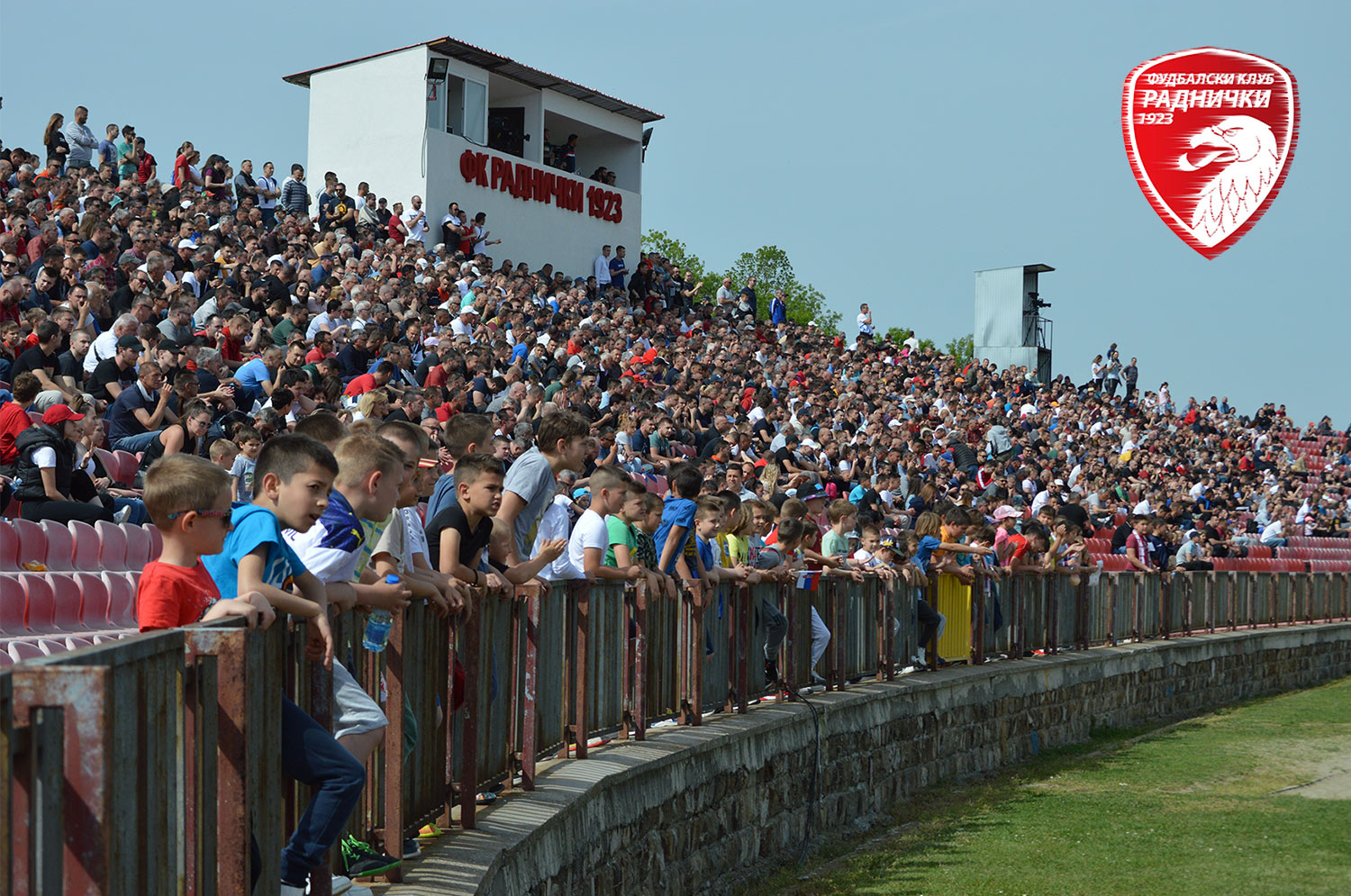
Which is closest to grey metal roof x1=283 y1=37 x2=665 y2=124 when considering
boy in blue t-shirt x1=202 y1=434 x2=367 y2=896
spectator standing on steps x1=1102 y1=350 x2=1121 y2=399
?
spectator standing on steps x1=1102 y1=350 x2=1121 y2=399

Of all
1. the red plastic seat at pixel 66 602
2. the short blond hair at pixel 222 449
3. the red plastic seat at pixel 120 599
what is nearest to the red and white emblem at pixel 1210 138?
the short blond hair at pixel 222 449

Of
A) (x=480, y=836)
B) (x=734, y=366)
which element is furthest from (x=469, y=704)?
(x=734, y=366)

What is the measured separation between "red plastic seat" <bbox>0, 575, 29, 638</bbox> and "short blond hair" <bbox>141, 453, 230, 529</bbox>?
5221 mm

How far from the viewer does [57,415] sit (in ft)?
34.8

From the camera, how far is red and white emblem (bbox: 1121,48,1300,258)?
86.2 feet

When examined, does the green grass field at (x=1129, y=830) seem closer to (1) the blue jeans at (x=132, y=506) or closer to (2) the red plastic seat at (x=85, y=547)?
(2) the red plastic seat at (x=85, y=547)

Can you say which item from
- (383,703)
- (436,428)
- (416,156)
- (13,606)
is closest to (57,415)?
(13,606)

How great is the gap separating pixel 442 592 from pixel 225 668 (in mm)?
2131

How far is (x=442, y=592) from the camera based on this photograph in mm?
5449

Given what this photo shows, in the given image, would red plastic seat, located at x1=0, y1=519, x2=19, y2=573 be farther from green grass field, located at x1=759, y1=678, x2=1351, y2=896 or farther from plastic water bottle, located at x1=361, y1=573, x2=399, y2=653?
green grass field, located at x1=759, y1=678, x2=1351, y2=896

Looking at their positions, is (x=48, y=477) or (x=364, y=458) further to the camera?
(x=48, y=477)

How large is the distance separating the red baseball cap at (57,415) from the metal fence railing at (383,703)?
481cm

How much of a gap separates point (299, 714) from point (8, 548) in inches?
236

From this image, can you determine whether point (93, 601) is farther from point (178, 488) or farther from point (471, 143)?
point (471, 143)
